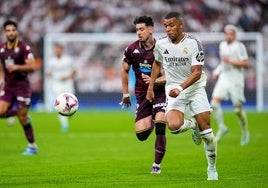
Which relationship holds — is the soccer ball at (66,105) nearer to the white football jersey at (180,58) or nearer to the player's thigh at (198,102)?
the white football jersey at (180,58)

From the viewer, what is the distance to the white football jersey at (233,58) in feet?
65.9

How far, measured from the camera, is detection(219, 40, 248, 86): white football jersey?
791 inches

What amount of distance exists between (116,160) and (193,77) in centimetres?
446

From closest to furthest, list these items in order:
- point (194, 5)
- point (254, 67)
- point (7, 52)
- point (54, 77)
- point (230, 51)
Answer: point (7, 52), point (230, 51), point (54, 77), point (254, 67), point (194, 5)

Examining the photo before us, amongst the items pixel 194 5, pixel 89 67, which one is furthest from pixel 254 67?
A: pixel 89 67

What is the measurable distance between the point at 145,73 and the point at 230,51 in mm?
7040

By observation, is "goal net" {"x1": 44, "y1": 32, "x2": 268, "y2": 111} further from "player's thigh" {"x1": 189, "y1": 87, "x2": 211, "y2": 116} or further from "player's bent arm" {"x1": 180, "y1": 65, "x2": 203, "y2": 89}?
"player's bent arm" {"x1": 180, "y1": 65, "x2": 203, "y2": 89}

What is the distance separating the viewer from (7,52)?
17109mm

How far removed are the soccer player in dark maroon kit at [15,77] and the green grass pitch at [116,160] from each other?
0.92 m

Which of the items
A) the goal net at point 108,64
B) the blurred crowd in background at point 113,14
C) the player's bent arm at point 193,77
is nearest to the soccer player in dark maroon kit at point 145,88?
the player's bent arm at point 193,77

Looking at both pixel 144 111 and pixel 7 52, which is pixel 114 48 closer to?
pixel 7 52

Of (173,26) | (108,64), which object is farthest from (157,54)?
(108,64)

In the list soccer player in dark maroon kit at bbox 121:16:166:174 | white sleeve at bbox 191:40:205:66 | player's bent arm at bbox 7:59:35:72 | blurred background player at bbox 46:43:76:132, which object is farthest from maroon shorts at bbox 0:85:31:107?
blurred background player at bbox 46:43:76:132

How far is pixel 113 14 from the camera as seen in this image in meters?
35.2
